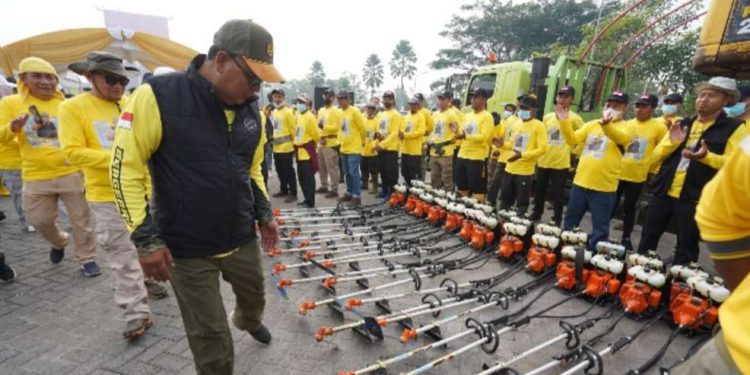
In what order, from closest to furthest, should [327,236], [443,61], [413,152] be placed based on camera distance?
[327,236], [413,152], [443,61]

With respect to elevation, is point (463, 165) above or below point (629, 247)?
above

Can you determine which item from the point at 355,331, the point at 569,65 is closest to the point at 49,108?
the point at 355,331

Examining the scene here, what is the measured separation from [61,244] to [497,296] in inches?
198

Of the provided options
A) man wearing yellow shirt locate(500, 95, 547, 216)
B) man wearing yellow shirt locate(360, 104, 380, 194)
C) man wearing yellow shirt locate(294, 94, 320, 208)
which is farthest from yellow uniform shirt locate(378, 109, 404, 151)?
man wearing yellow shirt locate(500, 95, 547, 216)

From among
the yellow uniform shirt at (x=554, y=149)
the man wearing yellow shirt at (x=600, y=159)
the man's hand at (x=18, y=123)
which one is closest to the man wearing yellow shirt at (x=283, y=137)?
the man's hand at (x=18, y=123)

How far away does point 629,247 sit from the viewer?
18.1ft

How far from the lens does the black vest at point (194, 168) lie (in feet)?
6.59

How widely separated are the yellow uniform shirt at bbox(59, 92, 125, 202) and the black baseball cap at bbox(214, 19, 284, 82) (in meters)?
1.94

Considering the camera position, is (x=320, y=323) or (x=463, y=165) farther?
(x=463, y=165)

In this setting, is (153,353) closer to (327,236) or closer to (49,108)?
(327,236)

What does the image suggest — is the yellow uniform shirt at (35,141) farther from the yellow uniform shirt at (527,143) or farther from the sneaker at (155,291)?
the yellow uniform shirt at (527,143)

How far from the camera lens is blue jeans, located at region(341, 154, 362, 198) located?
785cm

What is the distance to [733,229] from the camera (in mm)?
1207

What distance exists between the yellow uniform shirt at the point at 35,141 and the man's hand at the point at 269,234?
284cm
